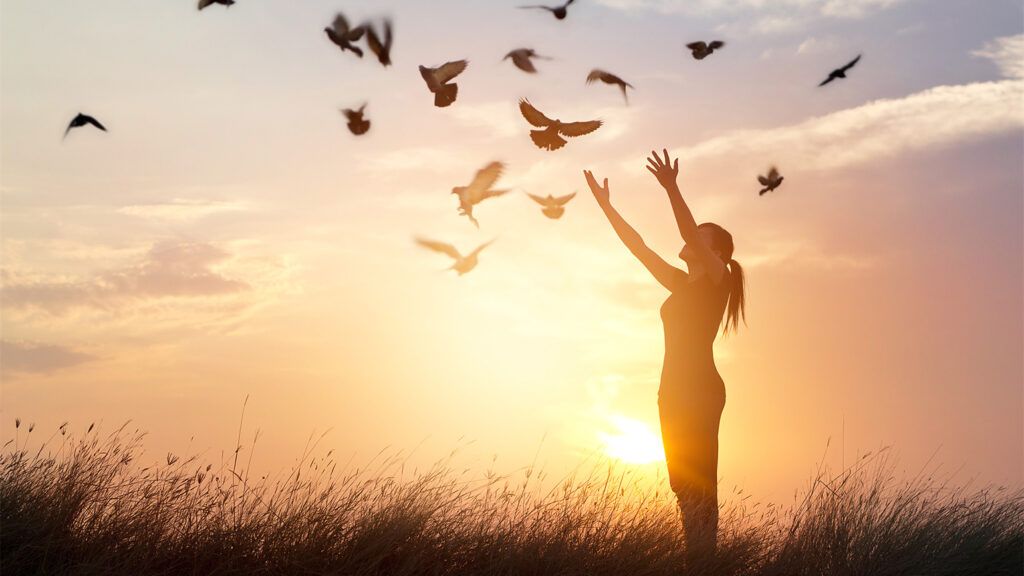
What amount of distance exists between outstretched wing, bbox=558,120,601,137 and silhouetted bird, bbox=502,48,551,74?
18.6 inches

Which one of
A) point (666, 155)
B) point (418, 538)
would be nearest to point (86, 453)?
point (418, 538)

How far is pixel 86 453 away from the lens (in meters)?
6.37

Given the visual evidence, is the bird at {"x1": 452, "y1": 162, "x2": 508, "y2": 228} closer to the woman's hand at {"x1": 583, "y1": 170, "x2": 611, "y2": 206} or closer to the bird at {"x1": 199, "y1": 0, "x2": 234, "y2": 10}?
the woman's hand at {"x1": 583, "y1": 170, "x2": 611, "y2": 206}

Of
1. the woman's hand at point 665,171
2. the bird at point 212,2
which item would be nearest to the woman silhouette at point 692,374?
the woman's hand at point 665,171

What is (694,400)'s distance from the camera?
251 inches

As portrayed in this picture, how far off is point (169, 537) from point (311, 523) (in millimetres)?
888

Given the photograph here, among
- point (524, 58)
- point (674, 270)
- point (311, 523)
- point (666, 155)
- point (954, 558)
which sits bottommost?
→ point (954, 558)

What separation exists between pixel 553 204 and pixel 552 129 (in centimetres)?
57

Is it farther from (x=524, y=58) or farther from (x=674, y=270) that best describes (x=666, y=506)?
(x=524, y=58)

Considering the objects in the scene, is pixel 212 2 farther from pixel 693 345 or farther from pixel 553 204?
pixel 693 345

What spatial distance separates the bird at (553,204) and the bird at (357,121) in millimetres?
1462

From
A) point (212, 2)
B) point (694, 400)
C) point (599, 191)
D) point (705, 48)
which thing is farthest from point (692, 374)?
point (212, 2)

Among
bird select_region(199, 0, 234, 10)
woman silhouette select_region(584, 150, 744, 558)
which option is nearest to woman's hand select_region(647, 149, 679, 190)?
woman silhouette select_region(584, 150, 744, 558)

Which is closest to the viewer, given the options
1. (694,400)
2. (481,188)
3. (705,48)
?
(694,400)
